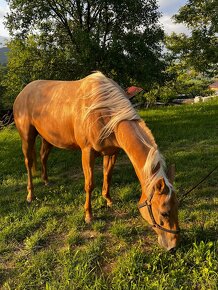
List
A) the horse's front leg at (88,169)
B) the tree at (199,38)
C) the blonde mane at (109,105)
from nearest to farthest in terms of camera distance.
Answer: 1. the blonde mane at (109,105)
2. the horse's front leg at (88,169)
3. the tree at (199,38)

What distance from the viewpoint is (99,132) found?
11.2 feet

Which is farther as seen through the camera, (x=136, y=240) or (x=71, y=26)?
(x=71, y=26)

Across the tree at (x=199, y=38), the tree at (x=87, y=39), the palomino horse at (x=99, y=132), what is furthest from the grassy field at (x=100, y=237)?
the tree at (x=199, y=38)

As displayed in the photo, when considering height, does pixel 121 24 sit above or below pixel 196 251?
above

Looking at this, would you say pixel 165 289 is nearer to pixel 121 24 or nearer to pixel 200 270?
pixel 200 270

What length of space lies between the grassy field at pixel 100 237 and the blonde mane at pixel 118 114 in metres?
0.80

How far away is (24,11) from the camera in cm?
1047

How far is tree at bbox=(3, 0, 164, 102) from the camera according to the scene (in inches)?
362

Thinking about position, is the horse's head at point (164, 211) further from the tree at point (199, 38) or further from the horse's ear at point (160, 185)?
the tree at point (199, 38)

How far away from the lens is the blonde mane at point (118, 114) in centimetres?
266

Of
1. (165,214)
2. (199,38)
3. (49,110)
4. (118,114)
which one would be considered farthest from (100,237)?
(199,38)

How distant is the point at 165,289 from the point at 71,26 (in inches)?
458

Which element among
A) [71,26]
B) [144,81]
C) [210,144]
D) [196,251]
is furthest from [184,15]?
[196,251]

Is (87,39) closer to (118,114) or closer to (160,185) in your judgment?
(118,114)
